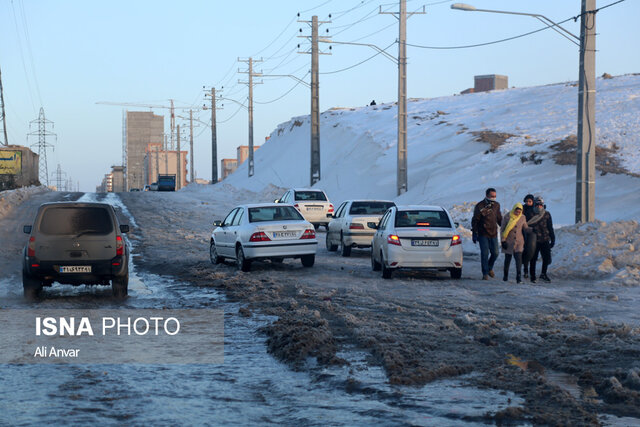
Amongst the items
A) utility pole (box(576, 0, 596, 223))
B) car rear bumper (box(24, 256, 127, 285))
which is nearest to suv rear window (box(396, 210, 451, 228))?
utility pole (box(576, 0, 596, 223))

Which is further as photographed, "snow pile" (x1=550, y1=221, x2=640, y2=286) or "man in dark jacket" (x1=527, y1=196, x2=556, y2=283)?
"snow pile" (x1=550, y1=221, x2=640, y2=286)

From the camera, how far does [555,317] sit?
10750 millimetres

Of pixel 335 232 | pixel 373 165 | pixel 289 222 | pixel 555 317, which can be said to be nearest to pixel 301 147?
pixel 373 165

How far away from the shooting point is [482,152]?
156ft

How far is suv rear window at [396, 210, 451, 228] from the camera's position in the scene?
665 inches

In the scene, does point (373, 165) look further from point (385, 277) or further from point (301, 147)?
point (385, 277)

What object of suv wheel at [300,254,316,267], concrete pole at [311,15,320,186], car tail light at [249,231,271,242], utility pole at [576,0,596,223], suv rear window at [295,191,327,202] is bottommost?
suv wheel at [300,254,316,267]

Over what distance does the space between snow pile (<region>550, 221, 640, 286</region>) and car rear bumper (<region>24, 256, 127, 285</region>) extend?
9092 millimetres

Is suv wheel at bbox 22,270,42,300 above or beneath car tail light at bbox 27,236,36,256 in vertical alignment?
beneath

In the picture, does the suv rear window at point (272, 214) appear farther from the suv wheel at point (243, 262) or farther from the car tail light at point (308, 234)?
the suv wheel at point (243, 262)

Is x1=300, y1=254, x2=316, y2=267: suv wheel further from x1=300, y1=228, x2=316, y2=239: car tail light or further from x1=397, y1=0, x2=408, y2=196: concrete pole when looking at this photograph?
x1=397, y1=0, x2=408, y2=196: concrete pole

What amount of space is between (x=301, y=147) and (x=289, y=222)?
68.7 meters

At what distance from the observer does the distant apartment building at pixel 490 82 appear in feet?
374

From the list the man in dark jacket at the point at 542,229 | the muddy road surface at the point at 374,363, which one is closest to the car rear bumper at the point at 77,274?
the muddy road surface at the point at 374,363
